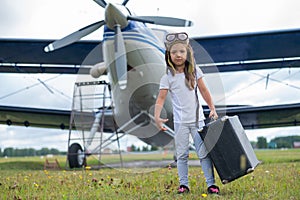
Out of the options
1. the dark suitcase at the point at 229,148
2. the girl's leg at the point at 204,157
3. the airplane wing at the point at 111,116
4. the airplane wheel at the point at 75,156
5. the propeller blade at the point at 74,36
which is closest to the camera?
the dark suitcase at the point at 229,148

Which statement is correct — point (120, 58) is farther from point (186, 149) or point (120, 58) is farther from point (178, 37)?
point (186, 149)

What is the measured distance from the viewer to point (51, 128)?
1334cm

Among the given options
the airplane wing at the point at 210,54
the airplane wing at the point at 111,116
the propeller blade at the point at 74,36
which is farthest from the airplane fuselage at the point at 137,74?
the airplane wing at the point at 210,54

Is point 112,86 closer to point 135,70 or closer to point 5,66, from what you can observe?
point 135,70

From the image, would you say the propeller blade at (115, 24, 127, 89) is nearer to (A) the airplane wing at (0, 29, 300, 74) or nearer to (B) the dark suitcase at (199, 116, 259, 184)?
(A) the airplane wing at (0, 29, 300, 74)

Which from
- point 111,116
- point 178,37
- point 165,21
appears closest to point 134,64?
point 165,21

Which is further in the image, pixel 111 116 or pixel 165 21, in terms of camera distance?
pixel 111 116

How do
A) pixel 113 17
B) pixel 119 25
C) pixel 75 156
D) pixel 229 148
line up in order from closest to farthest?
pixel 229 148
pixel 113 17
pixel 119 25
pixel 75 156

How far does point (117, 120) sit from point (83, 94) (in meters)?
0.97

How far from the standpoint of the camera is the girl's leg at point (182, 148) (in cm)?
288

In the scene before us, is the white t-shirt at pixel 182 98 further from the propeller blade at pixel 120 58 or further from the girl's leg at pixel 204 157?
the propeller blade at pixel 120 58

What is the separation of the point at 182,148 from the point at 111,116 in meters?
6.99

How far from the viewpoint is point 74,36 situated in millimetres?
7715

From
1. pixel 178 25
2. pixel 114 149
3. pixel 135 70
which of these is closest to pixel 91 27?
pixel 135 70
